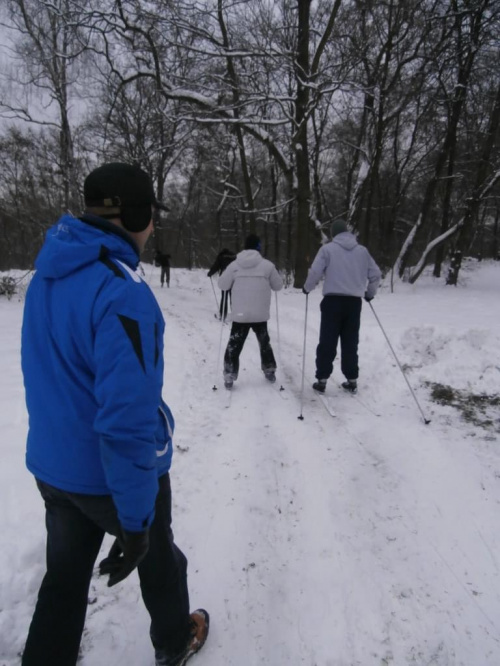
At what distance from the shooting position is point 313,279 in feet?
16.5

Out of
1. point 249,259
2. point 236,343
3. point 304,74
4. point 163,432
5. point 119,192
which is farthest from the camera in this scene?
point 304,74

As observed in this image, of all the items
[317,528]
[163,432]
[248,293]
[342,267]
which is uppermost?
[342,267]

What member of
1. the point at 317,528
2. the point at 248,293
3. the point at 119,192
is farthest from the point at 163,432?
the point at 248,293

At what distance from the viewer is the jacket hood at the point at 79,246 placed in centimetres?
131

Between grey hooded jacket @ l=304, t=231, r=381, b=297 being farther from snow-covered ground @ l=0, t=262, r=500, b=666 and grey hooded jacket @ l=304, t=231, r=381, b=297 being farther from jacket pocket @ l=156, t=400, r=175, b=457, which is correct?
jacket pocket @ l=156, t=400, r=175, b=457

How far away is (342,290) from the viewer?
16.4 feet

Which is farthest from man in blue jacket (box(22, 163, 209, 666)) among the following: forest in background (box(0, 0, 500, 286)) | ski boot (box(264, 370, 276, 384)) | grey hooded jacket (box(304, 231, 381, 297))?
forest in background (box(0, 0, 500, 286))

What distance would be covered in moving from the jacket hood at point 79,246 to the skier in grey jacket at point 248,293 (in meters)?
3.86

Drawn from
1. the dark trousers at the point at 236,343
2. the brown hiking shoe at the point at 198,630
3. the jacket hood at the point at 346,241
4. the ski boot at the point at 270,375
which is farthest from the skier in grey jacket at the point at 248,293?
the brown hiking shoe at the point at 198,630

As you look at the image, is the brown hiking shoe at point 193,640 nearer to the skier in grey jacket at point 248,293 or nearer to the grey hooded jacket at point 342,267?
the skier in grey jacket at point 248,293

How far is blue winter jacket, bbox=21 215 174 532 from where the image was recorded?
4.04ft

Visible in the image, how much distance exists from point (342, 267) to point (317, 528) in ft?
10.4

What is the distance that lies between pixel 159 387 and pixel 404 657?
1.94m

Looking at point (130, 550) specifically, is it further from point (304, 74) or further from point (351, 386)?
point (304, 74)
